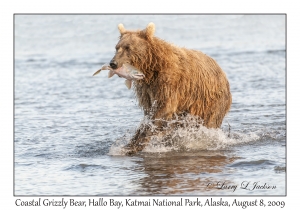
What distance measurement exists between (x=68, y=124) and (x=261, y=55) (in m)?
9.69

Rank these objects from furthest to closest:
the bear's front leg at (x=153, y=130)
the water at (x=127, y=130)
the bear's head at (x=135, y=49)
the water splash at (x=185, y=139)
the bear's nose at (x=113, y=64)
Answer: the water splash at (x=185, y=139) → the bear's front leg at (x=153, y=130) → the bear's head at (x=135, y=49) → the bear's nose at (x=113, y=64) → the water at (x=127, y=130)

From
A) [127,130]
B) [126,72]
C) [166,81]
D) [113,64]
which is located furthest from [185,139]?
[113,64]

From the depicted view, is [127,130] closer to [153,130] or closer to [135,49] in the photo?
[153,130]

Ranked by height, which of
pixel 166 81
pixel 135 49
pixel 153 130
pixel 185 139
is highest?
pixel 135 49

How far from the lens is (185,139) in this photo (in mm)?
9289

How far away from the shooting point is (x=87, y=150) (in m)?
9.38

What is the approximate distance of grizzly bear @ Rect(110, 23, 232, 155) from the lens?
28.2ft

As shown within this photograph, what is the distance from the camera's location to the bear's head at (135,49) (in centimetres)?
Answer: 849

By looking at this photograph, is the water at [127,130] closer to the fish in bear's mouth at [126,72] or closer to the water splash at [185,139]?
the water splash at [185,139]

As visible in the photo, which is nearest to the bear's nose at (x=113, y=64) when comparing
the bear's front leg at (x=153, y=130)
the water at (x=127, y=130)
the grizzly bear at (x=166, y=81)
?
the grizzly bear at (x=166, y=81)

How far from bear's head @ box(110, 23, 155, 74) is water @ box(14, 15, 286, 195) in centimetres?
120

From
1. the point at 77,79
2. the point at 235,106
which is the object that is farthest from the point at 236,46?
the point at 235,106

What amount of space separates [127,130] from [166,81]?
5.34 feet

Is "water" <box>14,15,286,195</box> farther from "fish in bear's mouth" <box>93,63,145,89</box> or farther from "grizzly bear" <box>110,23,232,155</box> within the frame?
"fish in bear's mouth" <box>93,63,145,89</box>
